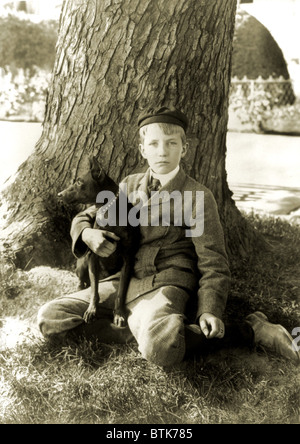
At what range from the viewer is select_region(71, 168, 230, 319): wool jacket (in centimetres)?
232

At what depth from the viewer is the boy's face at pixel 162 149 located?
2.29 meters

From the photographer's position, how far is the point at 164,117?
2.29 meters

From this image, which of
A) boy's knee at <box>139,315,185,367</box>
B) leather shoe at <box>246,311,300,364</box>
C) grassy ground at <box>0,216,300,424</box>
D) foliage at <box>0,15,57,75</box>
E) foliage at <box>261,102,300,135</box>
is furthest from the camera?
foliage at <box>261,102,300,135</box>

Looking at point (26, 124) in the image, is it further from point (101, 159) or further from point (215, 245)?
point (215, 245)

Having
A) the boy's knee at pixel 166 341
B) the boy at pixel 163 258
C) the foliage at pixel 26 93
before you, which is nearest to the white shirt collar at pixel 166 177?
the boy at pixel 163 258

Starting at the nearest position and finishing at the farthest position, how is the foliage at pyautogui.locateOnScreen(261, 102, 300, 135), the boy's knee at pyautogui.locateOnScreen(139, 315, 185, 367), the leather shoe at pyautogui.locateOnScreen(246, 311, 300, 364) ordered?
the boy's knee at pyautogui.locateOnScreen(139, 315, 185, 367) → the leather shoe at pyautogui.locateOnScreen(246, 311, 300, 364) → the foliage at pyautogui.locateOnScreen(261, 102, 300, 135)

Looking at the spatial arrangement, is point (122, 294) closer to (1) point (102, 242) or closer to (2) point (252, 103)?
(1) point (102, 242)

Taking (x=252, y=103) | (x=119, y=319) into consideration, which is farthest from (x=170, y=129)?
(x=119, y=319)

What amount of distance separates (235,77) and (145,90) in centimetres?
48

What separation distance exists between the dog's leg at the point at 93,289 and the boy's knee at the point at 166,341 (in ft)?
0.80

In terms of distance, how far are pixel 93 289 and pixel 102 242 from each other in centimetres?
20

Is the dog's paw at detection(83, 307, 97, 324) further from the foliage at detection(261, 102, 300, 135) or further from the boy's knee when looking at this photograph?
the foliage at detection(261, 102, 300, 135)

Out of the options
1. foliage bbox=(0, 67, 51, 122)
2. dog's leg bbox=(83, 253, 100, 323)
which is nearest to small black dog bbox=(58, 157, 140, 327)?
dog's leg bbox=(83, 253, 100, 323)
